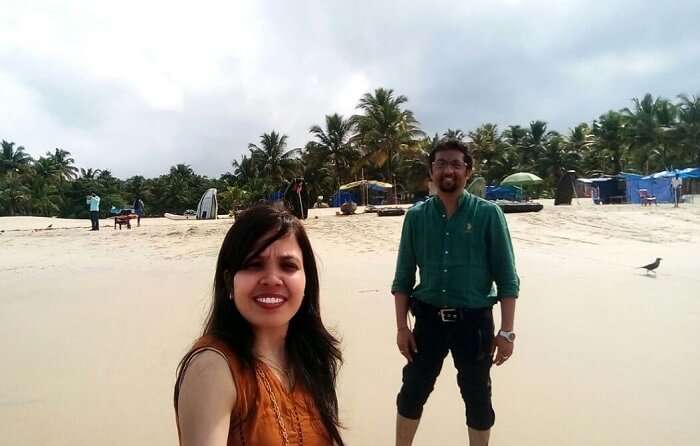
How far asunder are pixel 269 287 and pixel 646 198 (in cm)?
2555

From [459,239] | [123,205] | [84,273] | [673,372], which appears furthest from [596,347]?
[123,205]

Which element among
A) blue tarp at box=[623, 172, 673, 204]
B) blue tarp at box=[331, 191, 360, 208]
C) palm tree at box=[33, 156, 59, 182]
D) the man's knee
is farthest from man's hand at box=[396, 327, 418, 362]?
palm tree at box=[33, 156, 59, 182]

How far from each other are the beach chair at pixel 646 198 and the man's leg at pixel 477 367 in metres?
23.2

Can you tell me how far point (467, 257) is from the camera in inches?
96.4

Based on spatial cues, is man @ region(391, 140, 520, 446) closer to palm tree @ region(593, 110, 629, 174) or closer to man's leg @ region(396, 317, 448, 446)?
man's leg @ region(396, 317, 448, 446)

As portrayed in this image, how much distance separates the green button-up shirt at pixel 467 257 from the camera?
8.00 ft

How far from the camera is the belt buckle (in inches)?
96.0

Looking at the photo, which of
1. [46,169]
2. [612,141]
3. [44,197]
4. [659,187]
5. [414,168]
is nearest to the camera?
[659,187]

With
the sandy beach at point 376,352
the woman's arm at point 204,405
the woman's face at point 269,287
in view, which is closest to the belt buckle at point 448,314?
the sandy beach at point 376,352

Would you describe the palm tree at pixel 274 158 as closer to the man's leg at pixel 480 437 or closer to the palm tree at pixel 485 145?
the palm tree at pixel 485 145

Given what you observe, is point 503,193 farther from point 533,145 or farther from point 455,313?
point 455,313

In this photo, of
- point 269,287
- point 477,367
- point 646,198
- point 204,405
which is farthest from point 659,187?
point 204,405

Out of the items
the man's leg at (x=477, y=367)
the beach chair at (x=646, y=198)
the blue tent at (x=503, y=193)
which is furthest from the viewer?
the blue tent at (x=503, y=193)

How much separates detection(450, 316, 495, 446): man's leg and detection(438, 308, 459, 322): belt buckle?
0.14 ft
